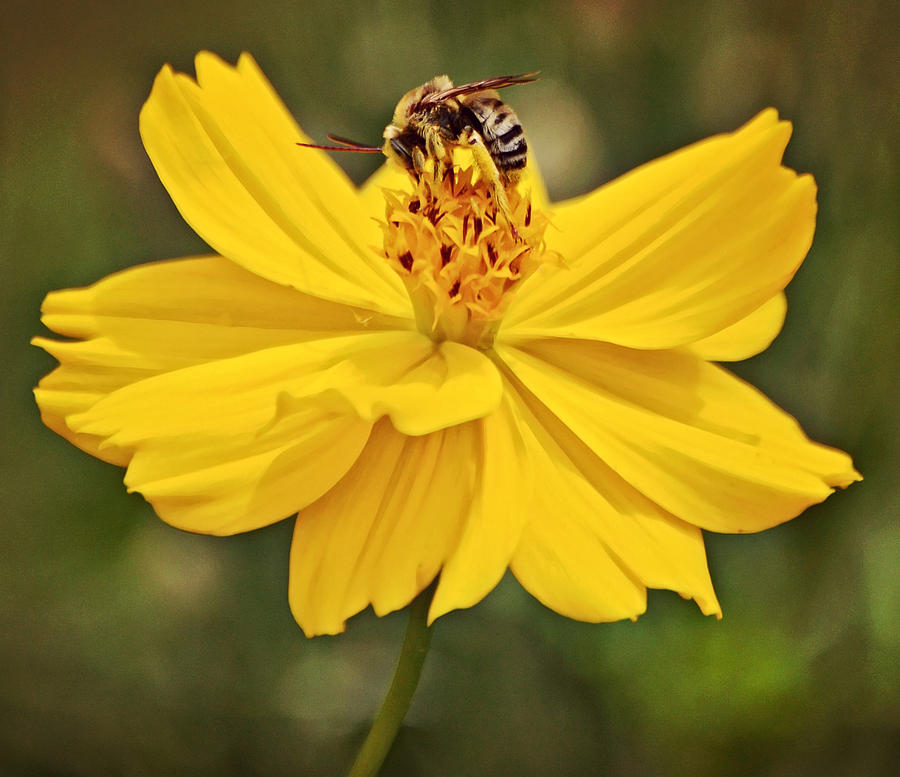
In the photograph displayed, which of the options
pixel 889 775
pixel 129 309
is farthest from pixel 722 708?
pixel 129 309

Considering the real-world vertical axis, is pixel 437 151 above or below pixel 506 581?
above

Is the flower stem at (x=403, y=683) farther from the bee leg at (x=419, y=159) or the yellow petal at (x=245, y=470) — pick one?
the bee leg at (x=419, y=159)

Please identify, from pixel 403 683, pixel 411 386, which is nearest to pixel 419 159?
pixel 411 386

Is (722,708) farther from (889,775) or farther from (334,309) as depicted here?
(334,309)

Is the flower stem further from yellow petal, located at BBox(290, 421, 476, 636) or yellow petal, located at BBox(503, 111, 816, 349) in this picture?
yellow petal, located at BBox(503, 111, 816, 349)

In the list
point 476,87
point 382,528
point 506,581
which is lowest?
point 506,581

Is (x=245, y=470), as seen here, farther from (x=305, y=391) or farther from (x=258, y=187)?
(x=258, y=187)
